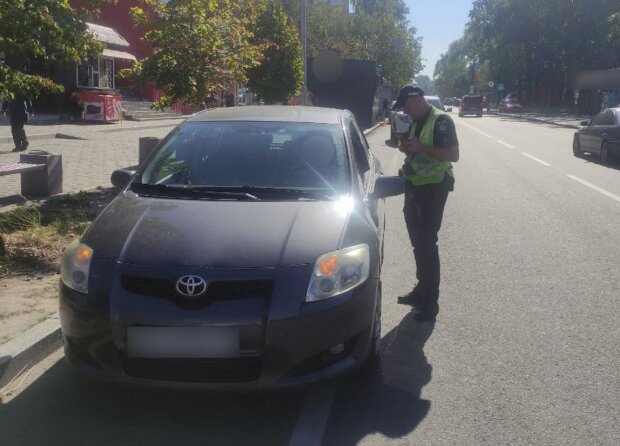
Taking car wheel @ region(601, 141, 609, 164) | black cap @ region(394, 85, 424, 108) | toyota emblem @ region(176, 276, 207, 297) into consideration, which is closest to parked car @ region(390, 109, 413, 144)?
black cap @ region(394, 85, 424, 108)

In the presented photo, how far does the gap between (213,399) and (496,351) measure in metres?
2.00

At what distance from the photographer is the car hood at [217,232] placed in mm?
3779

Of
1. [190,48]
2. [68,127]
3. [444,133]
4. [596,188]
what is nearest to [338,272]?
[444,133]

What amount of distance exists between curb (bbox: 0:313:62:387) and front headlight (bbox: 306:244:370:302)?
6.39 feet

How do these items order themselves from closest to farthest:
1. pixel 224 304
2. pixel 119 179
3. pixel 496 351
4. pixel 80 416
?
pixel 224 304
pixel 80 416
pixel 496 351
pixel 119 179

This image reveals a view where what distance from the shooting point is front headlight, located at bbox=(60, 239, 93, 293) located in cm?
386

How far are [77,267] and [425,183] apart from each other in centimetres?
274

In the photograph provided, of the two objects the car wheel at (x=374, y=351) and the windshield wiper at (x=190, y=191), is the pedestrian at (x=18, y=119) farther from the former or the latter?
the car wheel at (x=374, y=351)

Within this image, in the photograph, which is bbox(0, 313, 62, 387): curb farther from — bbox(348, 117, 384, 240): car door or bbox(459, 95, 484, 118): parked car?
bbox(459, 95, 484, 118): parked car

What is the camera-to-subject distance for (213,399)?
409cm

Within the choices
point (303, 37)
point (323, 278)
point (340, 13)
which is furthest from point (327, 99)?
point (323, 278)

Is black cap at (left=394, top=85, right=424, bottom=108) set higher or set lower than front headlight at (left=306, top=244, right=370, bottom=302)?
higher

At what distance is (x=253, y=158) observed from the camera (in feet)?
16.7

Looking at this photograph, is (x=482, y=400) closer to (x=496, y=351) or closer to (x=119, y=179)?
(x=496, y=351)
